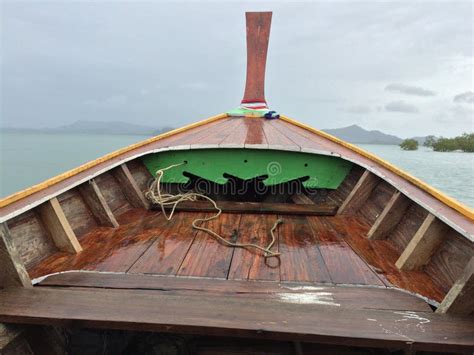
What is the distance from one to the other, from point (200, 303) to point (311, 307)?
1.43 feet

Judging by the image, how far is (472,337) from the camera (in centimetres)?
102

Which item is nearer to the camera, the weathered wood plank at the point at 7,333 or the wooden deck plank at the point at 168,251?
the weathered wood plank at the point at 7,333

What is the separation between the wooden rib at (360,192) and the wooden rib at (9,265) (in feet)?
7.45

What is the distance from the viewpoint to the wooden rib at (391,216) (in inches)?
81.9

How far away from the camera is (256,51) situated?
587 cm

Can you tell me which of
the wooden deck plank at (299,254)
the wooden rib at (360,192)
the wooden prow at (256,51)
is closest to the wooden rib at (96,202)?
the wooden deck plank at (299,254)

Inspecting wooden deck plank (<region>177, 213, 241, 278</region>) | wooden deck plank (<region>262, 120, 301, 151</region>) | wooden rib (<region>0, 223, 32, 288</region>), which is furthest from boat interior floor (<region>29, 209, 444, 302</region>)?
wooden deck plank (<region>262, 120, 301, 151</region>)

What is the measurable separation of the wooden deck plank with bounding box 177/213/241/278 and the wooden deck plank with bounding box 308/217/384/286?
0.59m

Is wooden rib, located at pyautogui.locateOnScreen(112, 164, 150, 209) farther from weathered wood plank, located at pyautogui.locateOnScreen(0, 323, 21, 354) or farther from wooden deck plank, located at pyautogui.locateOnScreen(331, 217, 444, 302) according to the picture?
wooden deck plank, located at pyautogui.locateOnScreen(331, 217, 444, 302)

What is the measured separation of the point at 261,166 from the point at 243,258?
4.14 ft

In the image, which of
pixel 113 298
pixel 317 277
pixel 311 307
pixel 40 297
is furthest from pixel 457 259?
pixel 40 297

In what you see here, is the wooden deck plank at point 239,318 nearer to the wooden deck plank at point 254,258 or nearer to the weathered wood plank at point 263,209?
the wooden deck plank at point 254,258

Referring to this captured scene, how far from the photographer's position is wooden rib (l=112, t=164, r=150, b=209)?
8.64 ft


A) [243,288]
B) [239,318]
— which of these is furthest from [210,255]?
[239,318]
